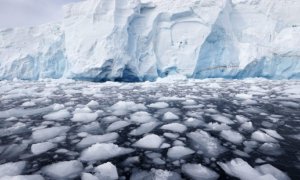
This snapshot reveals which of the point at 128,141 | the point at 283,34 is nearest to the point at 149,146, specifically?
the point at 128,141

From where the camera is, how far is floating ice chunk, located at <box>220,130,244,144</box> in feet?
6.05

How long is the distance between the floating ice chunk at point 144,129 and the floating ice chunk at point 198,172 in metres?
0.69

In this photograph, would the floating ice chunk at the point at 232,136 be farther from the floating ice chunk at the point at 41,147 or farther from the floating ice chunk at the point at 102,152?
the floating ice chunk at the point at 41,147

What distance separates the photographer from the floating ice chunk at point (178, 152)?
1.54 metres

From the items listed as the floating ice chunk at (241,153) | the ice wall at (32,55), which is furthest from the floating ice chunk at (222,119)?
the ice wall at (32,55)

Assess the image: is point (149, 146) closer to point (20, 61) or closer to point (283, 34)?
point (20, 61)

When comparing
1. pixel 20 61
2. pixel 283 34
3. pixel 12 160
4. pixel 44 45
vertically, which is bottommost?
pixel 12 160

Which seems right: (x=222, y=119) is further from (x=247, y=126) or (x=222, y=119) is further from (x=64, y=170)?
(x=64, y=170)

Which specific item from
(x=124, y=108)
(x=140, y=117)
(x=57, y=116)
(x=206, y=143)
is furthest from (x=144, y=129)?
(x=57, y=116)

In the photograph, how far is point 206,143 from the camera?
1772mm

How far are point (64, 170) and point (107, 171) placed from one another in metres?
0.26

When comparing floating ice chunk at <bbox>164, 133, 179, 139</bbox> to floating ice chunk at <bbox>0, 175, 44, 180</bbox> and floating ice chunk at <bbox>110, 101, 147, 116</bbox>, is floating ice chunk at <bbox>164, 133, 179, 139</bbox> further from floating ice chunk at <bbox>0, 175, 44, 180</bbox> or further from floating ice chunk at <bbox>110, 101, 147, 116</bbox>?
floating ice chunk at <bbox>0, 175, 44, 180</bbox>

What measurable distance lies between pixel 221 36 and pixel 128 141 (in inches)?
375

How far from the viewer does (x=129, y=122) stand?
2357mm
